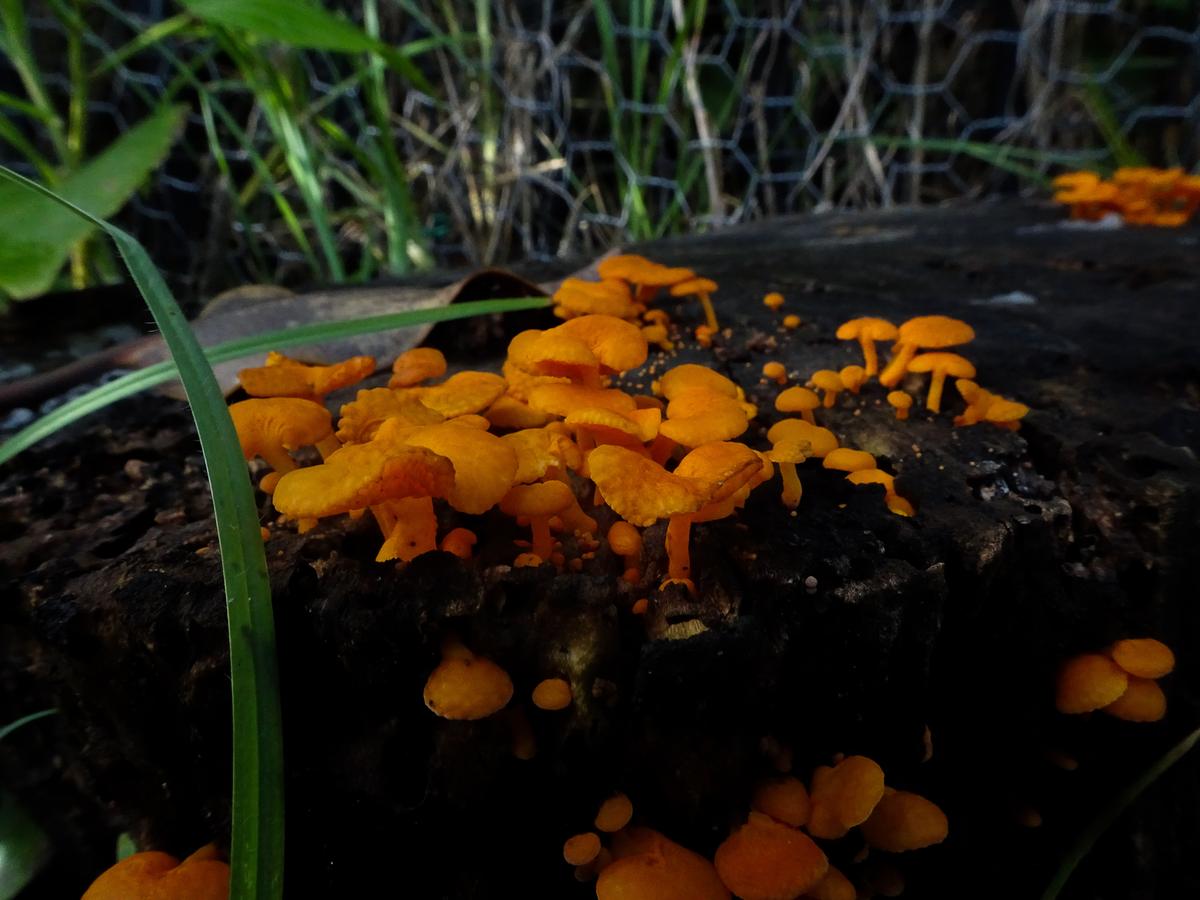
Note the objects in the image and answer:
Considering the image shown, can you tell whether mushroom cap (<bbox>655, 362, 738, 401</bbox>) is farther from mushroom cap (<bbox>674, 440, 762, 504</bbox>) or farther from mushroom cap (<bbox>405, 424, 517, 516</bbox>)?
mushroom cap (<bbox>405, 424, 517, 516</bbox>)

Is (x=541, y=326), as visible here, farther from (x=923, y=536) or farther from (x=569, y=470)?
(x=923, y=536)

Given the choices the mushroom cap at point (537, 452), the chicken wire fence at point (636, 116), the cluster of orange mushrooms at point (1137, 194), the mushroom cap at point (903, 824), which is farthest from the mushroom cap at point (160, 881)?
the chicken wire fence at point (636, 116)

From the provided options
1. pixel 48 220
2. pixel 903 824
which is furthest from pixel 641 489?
pixel 48 220

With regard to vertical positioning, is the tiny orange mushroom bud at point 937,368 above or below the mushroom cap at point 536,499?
below

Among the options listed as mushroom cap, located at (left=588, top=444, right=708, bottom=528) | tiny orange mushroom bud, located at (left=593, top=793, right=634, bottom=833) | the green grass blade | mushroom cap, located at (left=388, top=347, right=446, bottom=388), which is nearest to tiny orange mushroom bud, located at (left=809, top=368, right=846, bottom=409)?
mushroom cap, located at (left=588, top=444, right=708, bottom=528)

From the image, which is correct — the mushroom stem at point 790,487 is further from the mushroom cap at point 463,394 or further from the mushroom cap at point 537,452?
the mushroom cap at point 463,394

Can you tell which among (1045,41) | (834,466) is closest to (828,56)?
(1045,41)

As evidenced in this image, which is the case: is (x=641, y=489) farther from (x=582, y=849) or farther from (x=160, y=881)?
(x=160, y=881)
